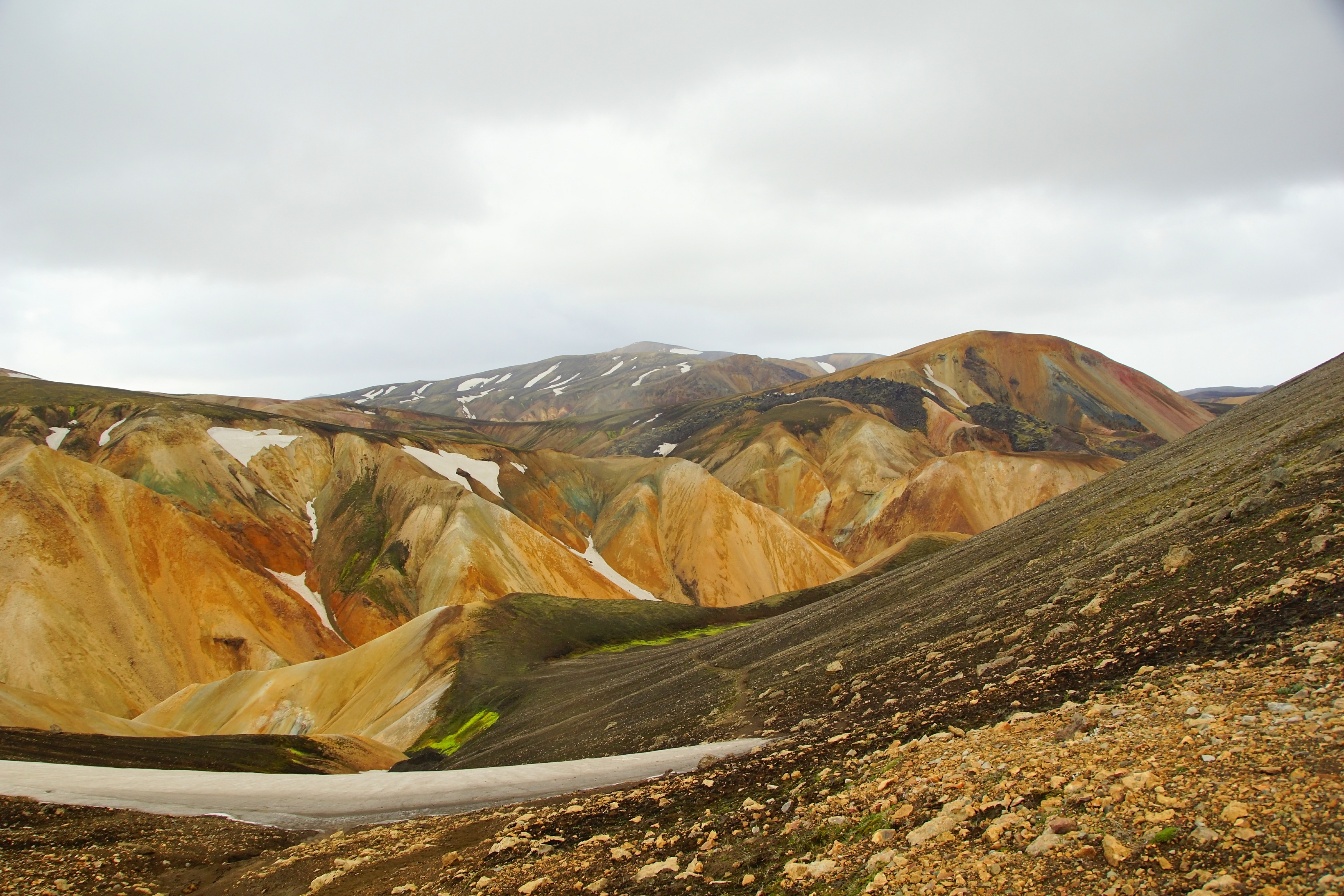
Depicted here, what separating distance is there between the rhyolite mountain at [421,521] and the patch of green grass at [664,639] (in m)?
1.76

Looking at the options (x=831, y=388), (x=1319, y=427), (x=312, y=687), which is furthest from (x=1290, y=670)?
(x=831, y=388)

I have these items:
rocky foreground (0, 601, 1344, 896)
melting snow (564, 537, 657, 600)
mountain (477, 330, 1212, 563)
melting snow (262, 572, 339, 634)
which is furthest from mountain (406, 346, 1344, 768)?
mountain (477, 330, 1212, 563)

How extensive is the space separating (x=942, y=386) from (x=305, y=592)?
132 meters

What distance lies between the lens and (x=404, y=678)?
50719mm

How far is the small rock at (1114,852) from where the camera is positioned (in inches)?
236

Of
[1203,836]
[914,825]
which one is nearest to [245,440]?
[914,825]

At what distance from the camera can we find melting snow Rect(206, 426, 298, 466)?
95113mm

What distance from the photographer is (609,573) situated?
330 ft

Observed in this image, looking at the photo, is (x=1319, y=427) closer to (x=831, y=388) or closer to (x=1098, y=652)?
(x=1098, y=652)

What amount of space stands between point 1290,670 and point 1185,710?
53.7 inches

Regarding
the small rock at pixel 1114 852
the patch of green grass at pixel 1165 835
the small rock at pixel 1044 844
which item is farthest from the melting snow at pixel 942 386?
the small rock at pixel 1114 852

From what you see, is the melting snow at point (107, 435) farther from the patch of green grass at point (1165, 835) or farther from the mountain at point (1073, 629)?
the patch of green grass at point (1165, 835)

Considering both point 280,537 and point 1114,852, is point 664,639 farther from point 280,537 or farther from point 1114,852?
point 1114,852

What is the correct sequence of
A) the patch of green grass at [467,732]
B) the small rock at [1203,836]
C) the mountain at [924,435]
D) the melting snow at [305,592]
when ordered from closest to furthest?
the small rock at [1203,836] → the patch of green grass at [467,732] → the melting snow at [305,592] → the mountain at [924,435]
